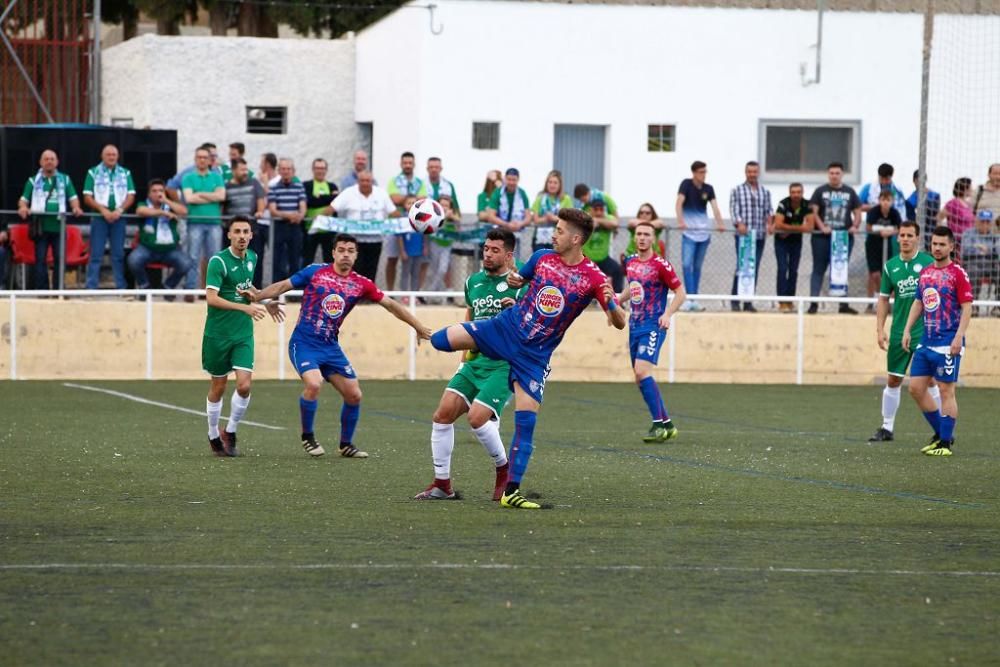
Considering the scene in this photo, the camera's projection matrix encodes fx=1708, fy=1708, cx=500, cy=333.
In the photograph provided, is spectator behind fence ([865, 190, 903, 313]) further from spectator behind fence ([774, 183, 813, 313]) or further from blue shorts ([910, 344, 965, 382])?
blue shorts ([910, 344, 965, 382])

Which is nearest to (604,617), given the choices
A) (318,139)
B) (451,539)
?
(451,539)

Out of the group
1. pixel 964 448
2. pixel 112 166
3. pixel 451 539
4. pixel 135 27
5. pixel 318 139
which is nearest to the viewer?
pixel 451 539

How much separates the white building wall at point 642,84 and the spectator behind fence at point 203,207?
4935mm

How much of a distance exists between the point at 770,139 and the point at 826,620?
19.8 meters

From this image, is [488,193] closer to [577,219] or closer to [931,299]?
[931,299]

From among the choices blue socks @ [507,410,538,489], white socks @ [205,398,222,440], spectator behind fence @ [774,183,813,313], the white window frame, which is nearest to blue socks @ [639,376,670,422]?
white socks @ [205,398,222,440]

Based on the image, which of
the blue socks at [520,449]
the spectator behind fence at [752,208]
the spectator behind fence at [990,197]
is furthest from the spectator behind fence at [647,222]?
the blue socks at [520,449]

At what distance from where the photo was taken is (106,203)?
67.9 ft

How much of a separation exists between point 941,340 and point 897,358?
1.26m

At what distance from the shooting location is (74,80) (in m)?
29.8

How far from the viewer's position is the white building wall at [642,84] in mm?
25359

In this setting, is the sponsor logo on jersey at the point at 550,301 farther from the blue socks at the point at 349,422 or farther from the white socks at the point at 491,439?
the blue socks at the point at 349,422

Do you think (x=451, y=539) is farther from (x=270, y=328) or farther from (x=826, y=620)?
(x=270, y=328)

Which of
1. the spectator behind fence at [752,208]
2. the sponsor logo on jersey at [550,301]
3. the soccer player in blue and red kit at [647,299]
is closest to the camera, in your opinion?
the sponsor logo on jersey at [550,301]
